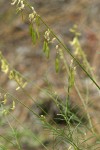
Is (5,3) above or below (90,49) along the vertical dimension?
above

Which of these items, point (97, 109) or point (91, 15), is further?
point (91, 15)

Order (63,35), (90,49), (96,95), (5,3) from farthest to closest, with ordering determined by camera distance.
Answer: (5,3), (63,35), (90,49), (96,95)

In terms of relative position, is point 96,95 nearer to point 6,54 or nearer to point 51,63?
point 51,63

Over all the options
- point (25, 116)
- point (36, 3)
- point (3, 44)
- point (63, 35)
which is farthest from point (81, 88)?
point (36, 3)

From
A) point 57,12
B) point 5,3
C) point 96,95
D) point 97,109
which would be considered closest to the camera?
point 97,109

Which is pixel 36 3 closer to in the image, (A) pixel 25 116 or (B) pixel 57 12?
(B) pixel 57 12

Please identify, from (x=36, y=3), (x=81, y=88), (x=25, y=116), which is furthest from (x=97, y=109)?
(x=36, y=3)
